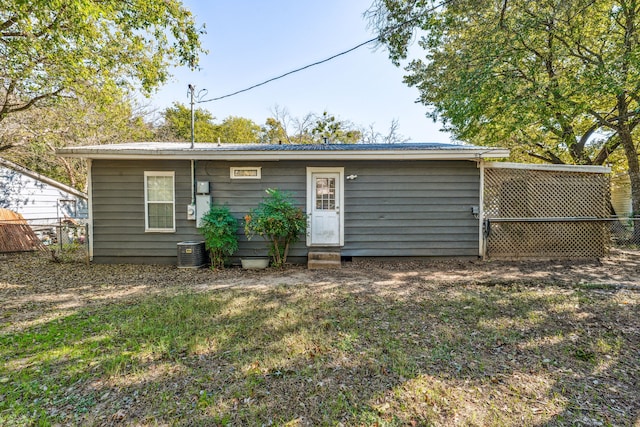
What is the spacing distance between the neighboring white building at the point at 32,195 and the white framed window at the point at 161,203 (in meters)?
6.02

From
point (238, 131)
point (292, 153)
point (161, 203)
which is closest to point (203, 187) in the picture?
point (161, 203)

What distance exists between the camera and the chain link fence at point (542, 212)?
20.2ft

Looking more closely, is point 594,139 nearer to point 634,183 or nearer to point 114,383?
point 634,183

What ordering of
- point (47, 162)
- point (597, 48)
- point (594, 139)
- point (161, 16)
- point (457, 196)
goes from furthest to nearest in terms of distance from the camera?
point (47, 162) → point (594, 139) → point (597, 48) → point (161, 16) → point (457, 196)

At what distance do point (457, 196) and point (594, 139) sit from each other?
30.3 ft

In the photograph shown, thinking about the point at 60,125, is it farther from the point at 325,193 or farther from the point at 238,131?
the point at 238,131

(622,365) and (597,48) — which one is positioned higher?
(597,48)

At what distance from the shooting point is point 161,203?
6211mm

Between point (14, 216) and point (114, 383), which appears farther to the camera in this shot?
point (14, 216)

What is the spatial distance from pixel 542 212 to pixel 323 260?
4.89 metres

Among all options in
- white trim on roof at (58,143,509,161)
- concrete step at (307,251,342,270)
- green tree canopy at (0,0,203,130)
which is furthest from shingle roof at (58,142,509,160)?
green tree canopy at (0,0,203,130)

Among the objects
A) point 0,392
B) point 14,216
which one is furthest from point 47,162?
point 0,392

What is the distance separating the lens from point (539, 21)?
6.95 m

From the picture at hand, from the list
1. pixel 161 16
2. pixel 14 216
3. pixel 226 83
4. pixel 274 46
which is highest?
pixel 274 46
